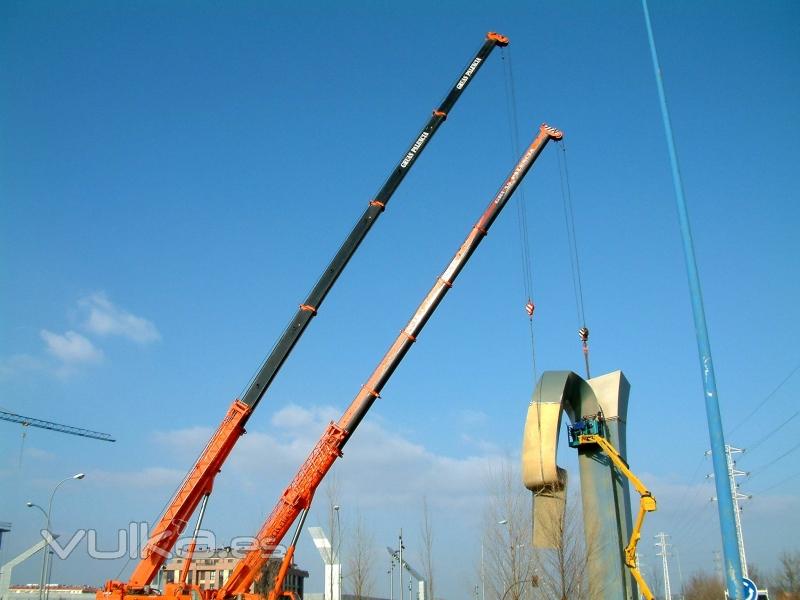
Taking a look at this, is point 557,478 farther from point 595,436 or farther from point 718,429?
point 718,429

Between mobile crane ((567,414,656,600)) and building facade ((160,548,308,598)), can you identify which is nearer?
mobile crane ((567,414,656,600))

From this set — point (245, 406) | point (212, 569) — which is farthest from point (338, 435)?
point (212, 569)

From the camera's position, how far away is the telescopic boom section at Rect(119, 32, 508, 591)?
83.5 feet

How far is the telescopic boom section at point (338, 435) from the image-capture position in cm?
2597

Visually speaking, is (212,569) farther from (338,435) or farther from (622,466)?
(622,466)

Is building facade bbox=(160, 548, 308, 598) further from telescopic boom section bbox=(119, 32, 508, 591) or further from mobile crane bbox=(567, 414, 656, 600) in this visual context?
mobile crane bbox=(567, 414, 656, 600)

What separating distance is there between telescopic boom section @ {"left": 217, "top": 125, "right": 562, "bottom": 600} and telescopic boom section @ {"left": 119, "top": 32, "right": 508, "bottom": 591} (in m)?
2.67

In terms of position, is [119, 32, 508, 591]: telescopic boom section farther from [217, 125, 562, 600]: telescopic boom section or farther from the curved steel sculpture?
the curved steel sculpture

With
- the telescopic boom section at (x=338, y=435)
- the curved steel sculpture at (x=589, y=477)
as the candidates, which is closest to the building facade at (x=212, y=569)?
the telescopic boom section at (x=338, y=435)

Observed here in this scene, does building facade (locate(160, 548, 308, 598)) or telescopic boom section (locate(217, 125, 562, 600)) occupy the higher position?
telescopic boom section (locate(217, 125, 562, 600))

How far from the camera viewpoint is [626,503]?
2591cm

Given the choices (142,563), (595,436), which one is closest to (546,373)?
(595,436)

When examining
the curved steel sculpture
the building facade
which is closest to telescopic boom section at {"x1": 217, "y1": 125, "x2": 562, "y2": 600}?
the building facade

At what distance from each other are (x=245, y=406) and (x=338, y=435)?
12.1ft
